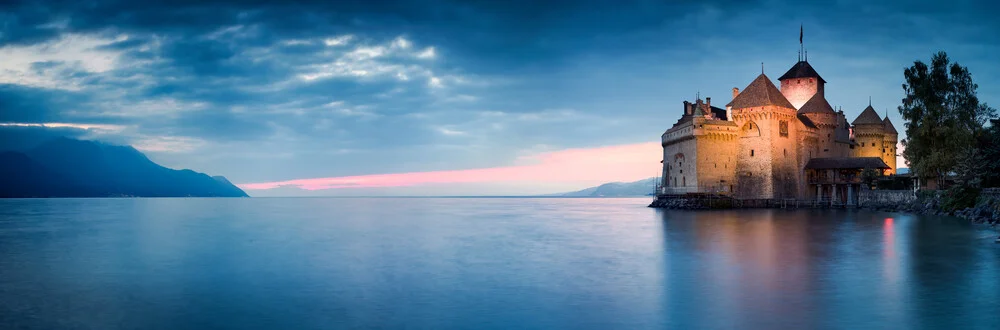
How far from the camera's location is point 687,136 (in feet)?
186

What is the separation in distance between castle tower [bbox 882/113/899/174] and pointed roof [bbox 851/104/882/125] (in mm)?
1073

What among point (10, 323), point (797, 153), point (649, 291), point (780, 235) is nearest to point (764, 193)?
point (797, 153)

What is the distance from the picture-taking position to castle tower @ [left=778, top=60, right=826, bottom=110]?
221ft

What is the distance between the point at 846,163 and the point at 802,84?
13419 millimetres

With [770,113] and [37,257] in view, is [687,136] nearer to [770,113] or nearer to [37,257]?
[770,113]

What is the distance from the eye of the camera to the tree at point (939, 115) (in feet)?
135

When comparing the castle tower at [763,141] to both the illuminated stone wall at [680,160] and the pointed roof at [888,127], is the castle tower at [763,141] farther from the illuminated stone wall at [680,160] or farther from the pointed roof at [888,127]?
the pointed roof at [888,127]

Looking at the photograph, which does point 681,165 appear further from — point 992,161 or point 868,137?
point 868,137

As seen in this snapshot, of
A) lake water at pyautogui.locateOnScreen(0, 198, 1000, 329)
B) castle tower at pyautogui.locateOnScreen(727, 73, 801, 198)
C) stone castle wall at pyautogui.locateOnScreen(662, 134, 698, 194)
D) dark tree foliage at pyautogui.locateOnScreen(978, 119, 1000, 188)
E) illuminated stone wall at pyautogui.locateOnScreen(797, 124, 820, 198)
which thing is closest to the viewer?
lake water at pyautogui.locateOnScreen(0, 198, 1000, 329)

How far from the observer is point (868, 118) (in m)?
69.0

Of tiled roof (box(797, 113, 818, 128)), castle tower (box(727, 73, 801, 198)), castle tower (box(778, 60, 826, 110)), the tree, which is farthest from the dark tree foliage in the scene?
castle tower (box(778, 60, 826, 110))

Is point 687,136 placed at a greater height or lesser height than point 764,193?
greater

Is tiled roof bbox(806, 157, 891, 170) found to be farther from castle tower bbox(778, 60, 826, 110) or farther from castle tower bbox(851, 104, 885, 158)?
castle tower bbox(851, 104, 885, 158)

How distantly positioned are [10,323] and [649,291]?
12.1 m
